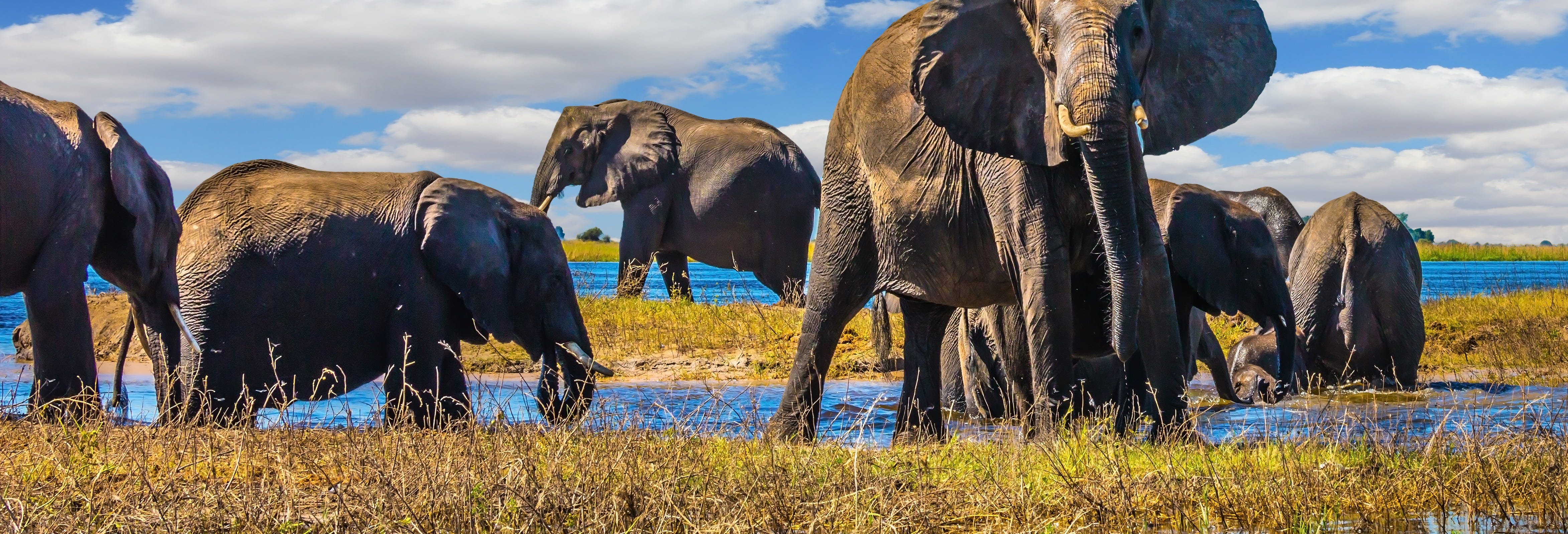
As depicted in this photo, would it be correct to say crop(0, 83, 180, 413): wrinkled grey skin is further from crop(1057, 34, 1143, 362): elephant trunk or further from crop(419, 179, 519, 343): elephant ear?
crop(1057, 34, 1143, 362): elephant trunk

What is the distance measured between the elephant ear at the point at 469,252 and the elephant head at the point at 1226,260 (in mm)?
3482

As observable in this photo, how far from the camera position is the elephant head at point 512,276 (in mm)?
7152

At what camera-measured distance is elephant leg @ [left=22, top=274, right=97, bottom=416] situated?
6328 mm

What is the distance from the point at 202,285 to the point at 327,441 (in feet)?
6.59

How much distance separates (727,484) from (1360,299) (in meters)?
7.56

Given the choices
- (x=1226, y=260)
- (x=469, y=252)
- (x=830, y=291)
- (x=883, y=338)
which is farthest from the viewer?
(x=883, y=338)

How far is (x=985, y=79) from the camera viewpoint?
18.2ft

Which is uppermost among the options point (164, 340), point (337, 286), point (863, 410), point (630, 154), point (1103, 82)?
point (630, 154)

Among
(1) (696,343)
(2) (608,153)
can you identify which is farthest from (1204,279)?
(2) (608,153)

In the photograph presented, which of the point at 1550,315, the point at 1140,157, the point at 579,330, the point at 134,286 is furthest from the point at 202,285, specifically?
the point at 1550,315

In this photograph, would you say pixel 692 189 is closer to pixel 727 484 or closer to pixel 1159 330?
pixel 1159 330

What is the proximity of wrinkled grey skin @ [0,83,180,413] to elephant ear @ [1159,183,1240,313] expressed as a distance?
5081 millimetres

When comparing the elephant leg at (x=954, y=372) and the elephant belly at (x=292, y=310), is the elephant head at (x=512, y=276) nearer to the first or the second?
the elephant belly at (x=292, y=310)

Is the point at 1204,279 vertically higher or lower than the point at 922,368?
higher
